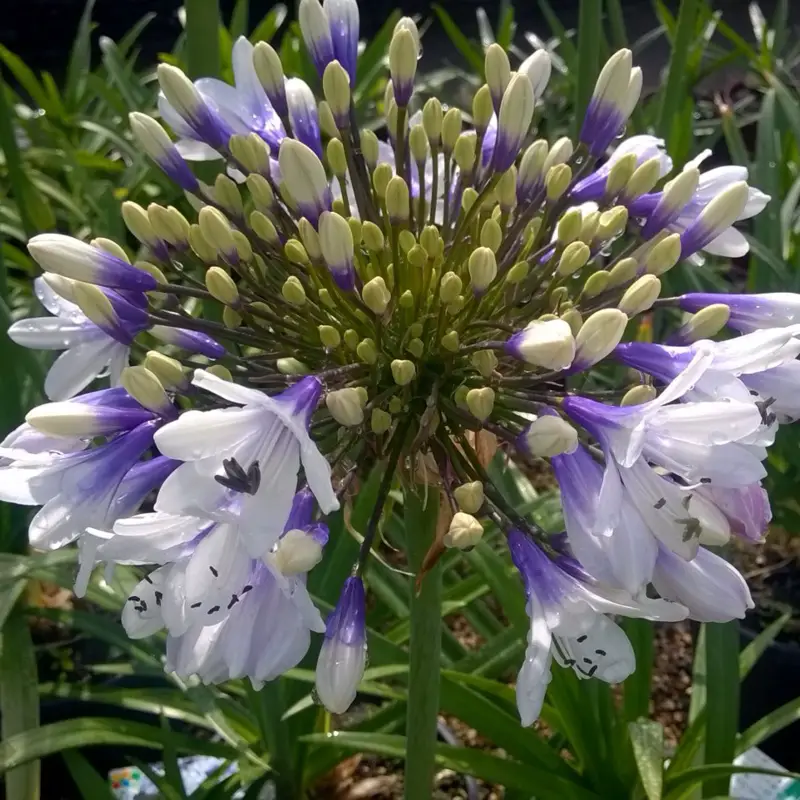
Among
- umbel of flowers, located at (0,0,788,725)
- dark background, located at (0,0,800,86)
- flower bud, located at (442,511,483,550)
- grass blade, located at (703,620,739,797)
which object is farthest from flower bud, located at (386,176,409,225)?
dark background, located at (0,0,800,86)

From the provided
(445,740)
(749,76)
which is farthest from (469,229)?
(749,76)

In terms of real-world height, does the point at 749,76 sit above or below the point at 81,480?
below

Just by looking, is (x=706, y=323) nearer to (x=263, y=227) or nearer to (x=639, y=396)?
(x=639, y=396)

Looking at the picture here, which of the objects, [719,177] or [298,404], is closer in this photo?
[298,404]

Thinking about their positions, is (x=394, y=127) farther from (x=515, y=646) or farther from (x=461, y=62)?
(x=461, y=62)

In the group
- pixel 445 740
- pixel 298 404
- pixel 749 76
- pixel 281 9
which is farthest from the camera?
pixel 749 76

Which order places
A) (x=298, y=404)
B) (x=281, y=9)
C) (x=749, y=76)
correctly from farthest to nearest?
1. (x=749, y=76)
2. (x=281, y=9)
3. (x=298, y=404)

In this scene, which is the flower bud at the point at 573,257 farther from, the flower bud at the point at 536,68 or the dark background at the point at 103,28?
the dark background at the point at 103,28
